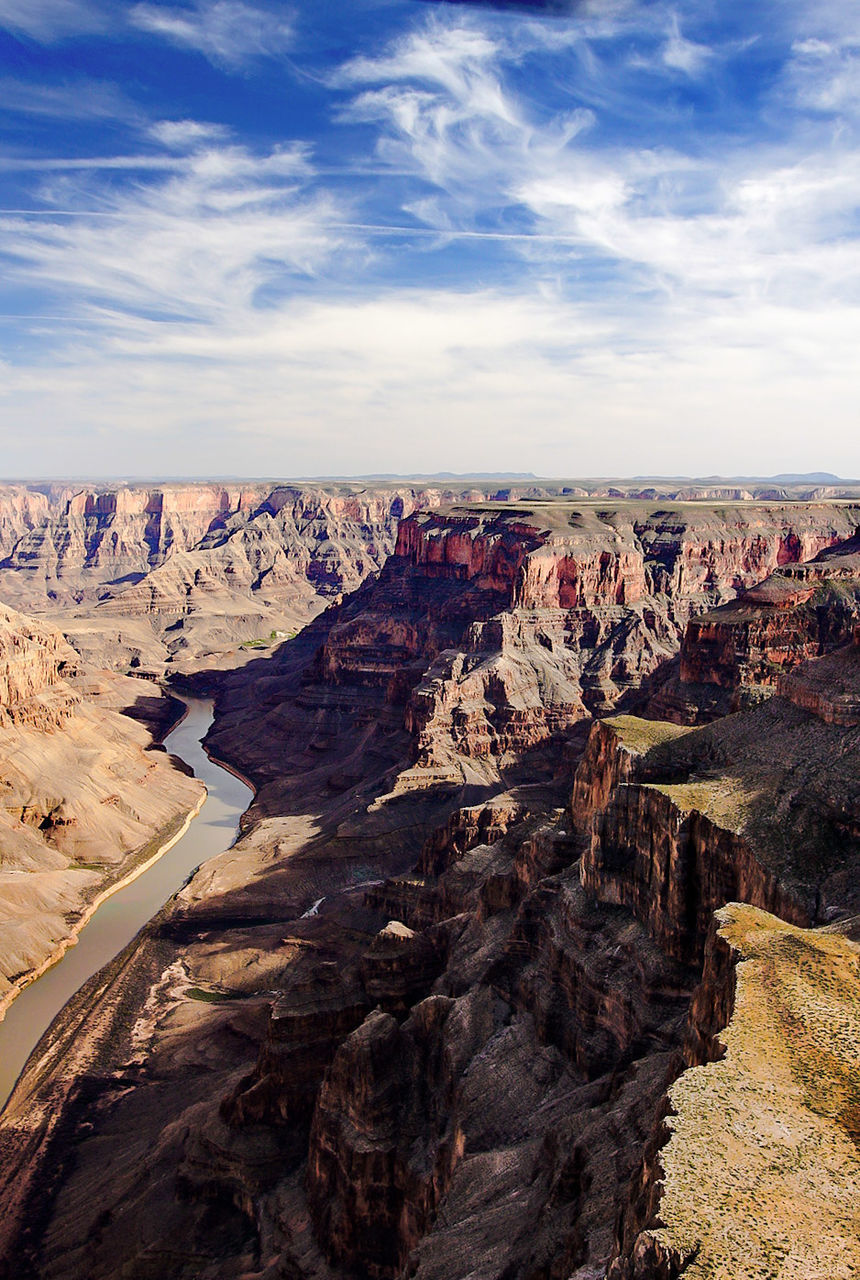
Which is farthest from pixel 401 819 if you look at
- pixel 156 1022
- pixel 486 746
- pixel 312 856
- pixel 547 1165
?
pixel 547 1165

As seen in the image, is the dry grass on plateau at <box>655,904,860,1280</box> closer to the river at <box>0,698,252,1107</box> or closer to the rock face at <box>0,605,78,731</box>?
the river at <box>0,698,252,1107</box>

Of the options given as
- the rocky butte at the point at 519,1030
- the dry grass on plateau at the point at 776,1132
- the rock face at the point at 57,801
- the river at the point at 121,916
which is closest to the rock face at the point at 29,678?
the rock face at the point at 57,801

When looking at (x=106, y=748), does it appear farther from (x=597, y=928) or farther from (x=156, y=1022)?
(x=597, y=928)

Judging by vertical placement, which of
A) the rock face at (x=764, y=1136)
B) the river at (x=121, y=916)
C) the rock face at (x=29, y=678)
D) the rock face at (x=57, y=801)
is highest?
the rock face at (x=764, y=1136)

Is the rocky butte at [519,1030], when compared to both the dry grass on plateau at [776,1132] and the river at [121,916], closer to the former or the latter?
the dry grass on plateau at [776,1132]

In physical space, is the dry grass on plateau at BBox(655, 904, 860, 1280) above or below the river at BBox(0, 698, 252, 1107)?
above

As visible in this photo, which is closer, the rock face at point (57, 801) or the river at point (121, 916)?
the river at point (121, 916)

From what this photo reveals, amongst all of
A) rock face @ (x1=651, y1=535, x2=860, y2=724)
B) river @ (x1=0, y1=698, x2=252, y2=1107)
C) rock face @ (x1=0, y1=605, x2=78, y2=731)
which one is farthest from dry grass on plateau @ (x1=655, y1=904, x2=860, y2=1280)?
rock face @ (x1=0, y1=605, x2=78, y2=731)
